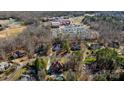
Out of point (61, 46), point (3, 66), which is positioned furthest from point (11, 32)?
point (61, 46)

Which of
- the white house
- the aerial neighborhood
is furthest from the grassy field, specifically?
the white house

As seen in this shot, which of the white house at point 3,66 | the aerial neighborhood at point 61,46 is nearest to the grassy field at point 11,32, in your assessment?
the aerial neighborhood at point 61,46

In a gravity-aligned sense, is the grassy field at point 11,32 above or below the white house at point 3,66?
above

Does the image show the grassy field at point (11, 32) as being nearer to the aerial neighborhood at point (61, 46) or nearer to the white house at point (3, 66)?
the aerial neighborhood at point (61, 46)

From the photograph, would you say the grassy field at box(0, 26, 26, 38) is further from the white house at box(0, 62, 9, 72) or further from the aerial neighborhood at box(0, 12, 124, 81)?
the white house at box(0, 62, 9, 72)

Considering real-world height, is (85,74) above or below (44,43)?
below

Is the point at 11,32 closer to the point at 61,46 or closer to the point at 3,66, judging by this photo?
the point at 3,66
